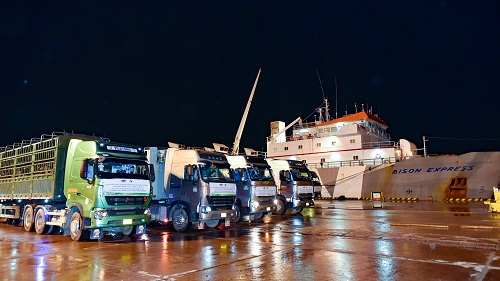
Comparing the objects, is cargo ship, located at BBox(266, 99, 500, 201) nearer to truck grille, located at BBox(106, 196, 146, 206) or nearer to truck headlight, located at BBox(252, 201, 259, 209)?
truck headlight, located at BBox(252, 201, 259, 209)

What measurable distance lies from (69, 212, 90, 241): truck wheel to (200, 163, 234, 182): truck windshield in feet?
14.1

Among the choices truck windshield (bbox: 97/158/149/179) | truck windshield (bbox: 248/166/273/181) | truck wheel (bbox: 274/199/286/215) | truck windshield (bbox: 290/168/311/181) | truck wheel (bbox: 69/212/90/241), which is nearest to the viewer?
truck windshield (bbox: 97/158/149/179)

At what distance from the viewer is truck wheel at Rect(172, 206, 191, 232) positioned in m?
13.7

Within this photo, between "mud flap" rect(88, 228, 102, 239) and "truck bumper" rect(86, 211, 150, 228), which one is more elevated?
"truck bumper" rect(86, 211, 150, 228)

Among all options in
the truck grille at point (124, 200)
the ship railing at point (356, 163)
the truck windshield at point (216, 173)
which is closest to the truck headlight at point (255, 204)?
the truck windshield at point (216, 173)

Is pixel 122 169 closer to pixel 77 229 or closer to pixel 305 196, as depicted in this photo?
pixel 77 229

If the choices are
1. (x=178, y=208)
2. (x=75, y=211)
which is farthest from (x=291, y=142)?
(x=75, y=211)

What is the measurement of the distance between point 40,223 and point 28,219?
3.79 ft

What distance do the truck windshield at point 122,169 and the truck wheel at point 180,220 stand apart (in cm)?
257

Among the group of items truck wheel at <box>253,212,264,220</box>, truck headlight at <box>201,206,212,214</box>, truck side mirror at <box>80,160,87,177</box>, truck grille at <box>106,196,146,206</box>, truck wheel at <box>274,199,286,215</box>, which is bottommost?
truck wheel at <box>253,212,264,220</box>

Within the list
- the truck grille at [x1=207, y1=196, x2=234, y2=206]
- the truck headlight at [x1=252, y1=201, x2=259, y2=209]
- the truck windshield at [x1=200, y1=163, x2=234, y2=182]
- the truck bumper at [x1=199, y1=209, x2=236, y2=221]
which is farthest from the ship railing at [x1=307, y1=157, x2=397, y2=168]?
the truck bumper at [x1=199, y1=209, x2=236, y2=221]

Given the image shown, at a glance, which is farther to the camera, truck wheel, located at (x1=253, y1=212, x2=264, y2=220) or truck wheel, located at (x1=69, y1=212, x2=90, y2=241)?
truck wheel, located at (x1=253, y1=212, x2=264, y2=220)

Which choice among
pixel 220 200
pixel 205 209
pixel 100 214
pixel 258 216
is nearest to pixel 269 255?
pixel 205 209

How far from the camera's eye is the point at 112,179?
1081 cm
